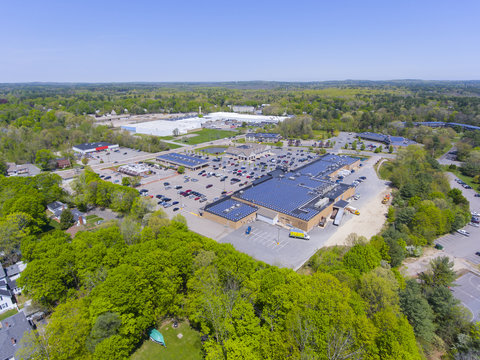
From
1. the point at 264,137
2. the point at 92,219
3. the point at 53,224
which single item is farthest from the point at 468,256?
the point at 264,137

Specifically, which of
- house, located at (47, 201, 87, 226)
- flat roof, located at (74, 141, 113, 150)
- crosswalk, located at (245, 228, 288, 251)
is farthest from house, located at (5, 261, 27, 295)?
flat roof, located at (74, 141, 113, 150)

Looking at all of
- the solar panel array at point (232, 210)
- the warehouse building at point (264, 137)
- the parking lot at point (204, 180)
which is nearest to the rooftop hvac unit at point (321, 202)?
the solar panel array at point (232, 210)

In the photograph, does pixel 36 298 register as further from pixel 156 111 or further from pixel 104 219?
pixel 156 111

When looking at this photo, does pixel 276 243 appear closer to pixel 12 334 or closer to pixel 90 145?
pixel 12 334

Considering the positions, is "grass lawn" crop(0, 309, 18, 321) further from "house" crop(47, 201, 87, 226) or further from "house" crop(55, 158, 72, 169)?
"house" crop(55, 158, 72, 169)

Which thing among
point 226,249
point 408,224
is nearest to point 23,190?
point 226,249

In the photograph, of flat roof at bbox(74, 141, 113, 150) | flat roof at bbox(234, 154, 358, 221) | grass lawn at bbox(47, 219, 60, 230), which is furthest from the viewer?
flat roof at bbox(74, 141, 113, 150)
